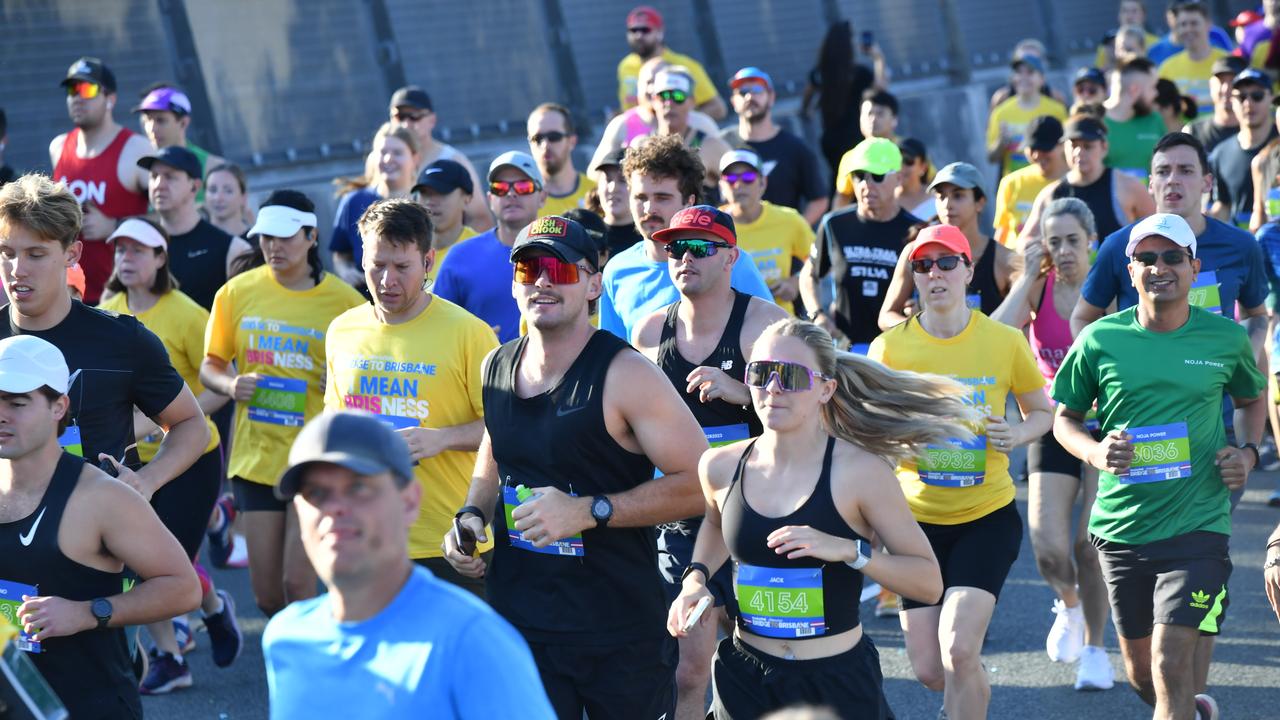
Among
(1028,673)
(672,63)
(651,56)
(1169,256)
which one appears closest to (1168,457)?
(1169,256)

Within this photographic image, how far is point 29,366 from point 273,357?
260 cm

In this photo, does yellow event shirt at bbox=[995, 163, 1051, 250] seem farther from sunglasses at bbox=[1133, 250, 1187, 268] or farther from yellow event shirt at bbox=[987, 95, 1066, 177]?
sunglasses at bbox=[1133, 250, 1187, 268]

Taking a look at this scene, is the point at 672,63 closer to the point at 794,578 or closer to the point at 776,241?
the point at 776,241

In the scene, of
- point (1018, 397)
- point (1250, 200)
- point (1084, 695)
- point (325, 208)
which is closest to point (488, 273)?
point (1018, 397)

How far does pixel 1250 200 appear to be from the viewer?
10.4 meters

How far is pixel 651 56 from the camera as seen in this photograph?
13.5 metres

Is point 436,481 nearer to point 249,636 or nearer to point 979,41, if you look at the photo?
point 249,636

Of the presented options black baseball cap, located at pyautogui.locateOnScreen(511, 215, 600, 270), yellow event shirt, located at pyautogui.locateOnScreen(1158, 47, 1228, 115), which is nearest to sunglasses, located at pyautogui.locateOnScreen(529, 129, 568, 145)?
black baseball cap, located at pyautogui.locateOnScreen(511, 215, 600, 270)

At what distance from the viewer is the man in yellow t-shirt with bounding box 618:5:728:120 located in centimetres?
1323

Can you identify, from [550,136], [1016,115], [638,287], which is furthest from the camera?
[1016,115]

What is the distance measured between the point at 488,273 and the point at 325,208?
243 inches

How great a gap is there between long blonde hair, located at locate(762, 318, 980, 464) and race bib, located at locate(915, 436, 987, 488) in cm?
91

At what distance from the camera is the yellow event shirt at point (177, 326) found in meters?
7.61

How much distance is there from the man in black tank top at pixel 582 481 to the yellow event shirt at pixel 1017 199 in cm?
556
